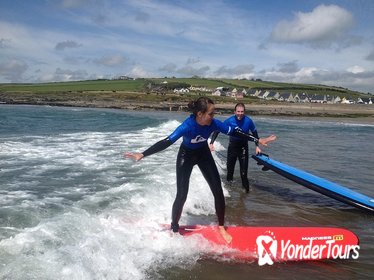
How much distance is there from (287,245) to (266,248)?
29 cm

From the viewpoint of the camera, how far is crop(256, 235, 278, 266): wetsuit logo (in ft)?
17.2

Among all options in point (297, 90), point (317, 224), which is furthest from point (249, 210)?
point (297, 90)

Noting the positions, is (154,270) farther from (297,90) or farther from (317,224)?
(297,90)

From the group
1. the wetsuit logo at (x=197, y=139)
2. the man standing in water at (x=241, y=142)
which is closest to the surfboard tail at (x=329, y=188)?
the man standing in water at (x=241, y=142)

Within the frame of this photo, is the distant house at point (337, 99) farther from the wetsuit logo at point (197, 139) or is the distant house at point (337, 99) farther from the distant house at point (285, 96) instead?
the wetsuit logo at point (197, 139)

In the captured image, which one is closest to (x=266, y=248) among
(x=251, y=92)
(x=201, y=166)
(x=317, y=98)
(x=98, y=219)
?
(x=201, y=166)

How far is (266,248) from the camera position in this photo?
17.5ft

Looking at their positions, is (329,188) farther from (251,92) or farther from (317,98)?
(251,92)

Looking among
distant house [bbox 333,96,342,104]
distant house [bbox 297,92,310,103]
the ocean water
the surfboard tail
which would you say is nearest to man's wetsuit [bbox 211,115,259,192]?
the ocean water

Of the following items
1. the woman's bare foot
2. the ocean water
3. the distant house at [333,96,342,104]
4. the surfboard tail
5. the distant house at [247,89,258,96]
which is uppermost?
the distant house at [247,89,258,96]

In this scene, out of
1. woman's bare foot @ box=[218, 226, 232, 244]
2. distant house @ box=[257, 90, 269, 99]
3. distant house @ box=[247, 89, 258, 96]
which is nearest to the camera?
woman's bare foot @ box=[218, 226, 232, 244]

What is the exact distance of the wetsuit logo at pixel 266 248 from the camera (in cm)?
523

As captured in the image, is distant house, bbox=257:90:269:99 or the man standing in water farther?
distant house, bbox=257:90:269:99

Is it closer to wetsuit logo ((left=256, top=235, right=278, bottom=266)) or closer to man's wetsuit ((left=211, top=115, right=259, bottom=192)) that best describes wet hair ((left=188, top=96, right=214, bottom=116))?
wetsuit logo ((left=256, top=235, right=278, bottom=266))
